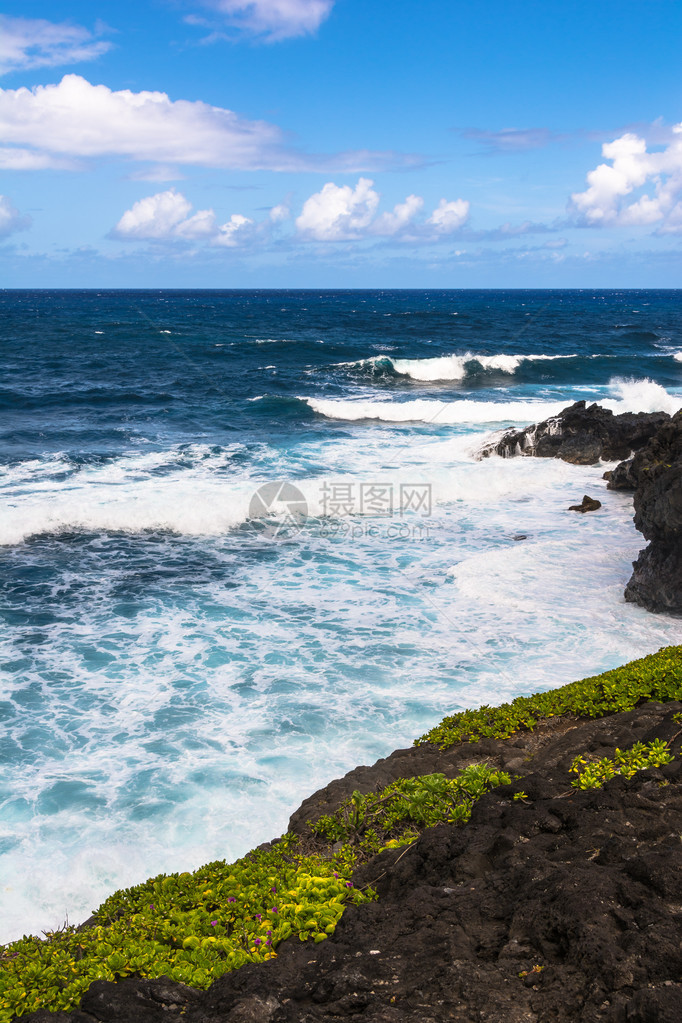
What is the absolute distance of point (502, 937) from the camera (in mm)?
3914

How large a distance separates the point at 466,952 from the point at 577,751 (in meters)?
2.84

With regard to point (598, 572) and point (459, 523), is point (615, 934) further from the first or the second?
point (459, 523)

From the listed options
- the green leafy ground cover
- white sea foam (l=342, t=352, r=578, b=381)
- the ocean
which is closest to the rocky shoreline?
the green leafy ground cover

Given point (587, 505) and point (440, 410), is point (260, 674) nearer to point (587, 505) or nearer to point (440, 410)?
point (587, 505)

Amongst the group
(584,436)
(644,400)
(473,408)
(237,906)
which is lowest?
(237,906)

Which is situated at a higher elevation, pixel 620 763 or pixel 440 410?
pixel 440 410

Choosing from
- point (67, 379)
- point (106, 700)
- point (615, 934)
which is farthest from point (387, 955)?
point (67, 379)

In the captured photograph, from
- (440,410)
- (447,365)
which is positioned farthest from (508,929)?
(447,365)

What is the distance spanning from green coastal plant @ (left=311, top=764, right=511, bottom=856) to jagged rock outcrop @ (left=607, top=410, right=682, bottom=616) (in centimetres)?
833

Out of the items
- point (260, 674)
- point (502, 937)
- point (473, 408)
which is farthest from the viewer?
point (473, 408)

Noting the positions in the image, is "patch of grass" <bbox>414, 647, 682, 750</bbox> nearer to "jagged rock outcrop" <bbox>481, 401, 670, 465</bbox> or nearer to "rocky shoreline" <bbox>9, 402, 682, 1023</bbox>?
"rocky shoreline" <bbox>9, 402, 682, 1023</bbox>

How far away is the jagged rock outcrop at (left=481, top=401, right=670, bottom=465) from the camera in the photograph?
24.4m

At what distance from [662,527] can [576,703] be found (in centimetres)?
703

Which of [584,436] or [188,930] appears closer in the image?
[188,930]
